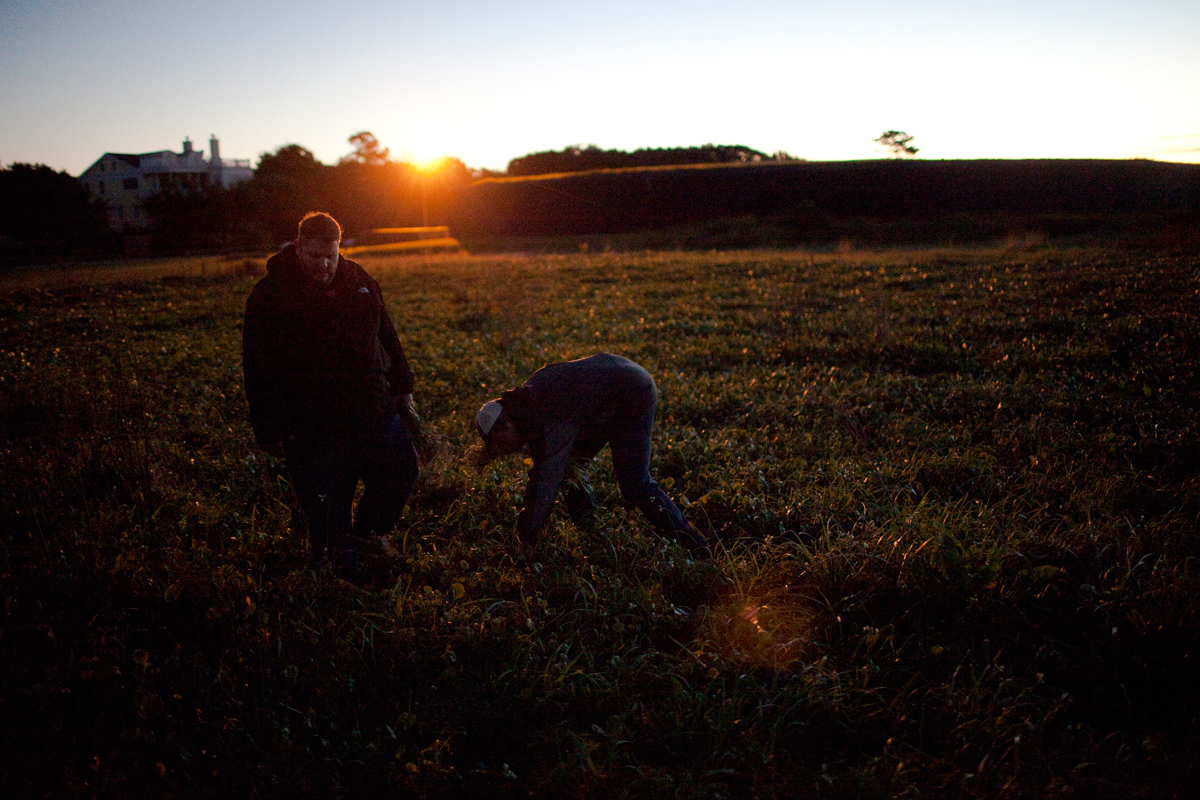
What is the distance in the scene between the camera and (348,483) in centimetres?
321

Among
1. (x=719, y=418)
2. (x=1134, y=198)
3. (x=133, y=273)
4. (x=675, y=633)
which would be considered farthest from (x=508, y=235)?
(x=675, y=633)

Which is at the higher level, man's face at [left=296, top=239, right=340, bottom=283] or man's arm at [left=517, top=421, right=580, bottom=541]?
man's face at [left=296, top=239, right=340, bottom=283]

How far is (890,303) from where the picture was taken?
1063 centimetres

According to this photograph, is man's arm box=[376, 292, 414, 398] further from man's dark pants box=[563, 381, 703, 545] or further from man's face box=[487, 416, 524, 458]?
man's dark pants box=[563, 381, 703, 545]

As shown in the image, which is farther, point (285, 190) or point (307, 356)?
point (285, 190)

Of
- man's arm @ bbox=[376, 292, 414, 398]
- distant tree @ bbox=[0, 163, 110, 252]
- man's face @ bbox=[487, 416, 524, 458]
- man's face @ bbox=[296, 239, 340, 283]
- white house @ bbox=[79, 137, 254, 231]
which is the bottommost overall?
man's face @ bbox=[487, 416, 524, 458]

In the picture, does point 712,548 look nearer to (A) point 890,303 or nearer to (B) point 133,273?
(A) point 890,303

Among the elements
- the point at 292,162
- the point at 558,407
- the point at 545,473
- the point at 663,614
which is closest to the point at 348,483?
the point at 545,473

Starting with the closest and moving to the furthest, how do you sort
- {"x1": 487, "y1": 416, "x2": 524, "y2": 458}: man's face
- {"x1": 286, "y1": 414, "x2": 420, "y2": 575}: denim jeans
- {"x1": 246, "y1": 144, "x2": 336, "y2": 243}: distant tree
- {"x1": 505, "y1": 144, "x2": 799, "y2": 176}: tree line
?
{"x1": 487, "y1": 416, "x2": 524, "y2": 458}: man's face, {"x1": 286, "y1": 414, "x2": 420, "y2": 575}: denim jeans, {"x1": 246, "y1": 144, "x2": 336, "y2": 243}: distant tree, {"x1": 505, "y1": 144, "x2": 799, "y2": 176}: tree line

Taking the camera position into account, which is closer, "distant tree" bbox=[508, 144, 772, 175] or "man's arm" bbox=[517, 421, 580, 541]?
"man's arm" bbox=[517, 421, 580, 541]

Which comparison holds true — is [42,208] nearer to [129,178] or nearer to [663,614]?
[129,178]

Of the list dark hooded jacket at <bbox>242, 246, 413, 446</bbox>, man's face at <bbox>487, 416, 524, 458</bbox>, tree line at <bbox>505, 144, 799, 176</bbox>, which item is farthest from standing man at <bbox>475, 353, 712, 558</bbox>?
tree line at <bbox>505, 144, 799, 176</bbox>

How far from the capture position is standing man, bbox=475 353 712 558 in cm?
300

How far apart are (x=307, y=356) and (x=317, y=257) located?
458mm
